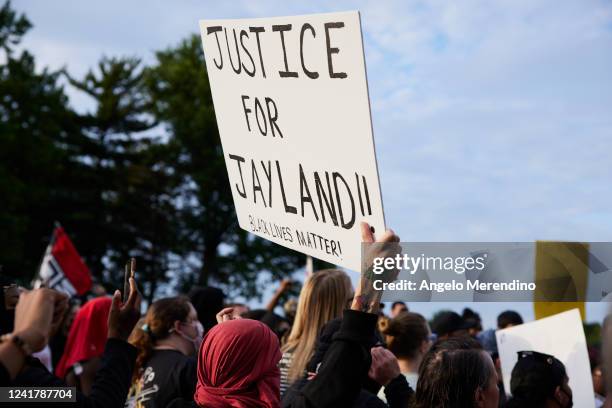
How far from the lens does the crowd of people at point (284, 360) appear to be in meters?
2.60

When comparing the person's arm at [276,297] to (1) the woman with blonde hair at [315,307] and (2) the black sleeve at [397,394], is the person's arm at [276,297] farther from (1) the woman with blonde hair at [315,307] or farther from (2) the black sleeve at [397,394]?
(2) the black sleeve at [397,394]

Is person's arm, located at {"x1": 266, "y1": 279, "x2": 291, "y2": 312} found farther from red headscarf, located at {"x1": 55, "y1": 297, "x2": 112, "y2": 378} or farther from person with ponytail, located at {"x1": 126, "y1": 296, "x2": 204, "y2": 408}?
person with ponytail, located at {"x1": 126, "y1": 296, "x2": 204, "y2": 408}

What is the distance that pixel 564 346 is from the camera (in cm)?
482

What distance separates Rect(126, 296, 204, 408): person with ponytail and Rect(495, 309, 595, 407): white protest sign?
1.96 metres

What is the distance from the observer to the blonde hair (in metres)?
4.76

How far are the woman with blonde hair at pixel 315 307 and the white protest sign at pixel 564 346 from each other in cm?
112

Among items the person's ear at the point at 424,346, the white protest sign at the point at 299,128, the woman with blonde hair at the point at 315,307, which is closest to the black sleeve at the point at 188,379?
the woman with blonde hair at the point at 315,307

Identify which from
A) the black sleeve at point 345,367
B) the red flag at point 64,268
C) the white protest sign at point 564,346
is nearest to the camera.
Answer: the black sleeve at point 345,367

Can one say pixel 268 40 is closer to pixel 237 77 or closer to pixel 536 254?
Answer: pixel 237 77

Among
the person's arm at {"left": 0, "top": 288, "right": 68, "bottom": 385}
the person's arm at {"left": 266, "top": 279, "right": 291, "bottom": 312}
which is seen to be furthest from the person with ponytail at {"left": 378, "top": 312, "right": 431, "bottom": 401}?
the person's arm at {"left": 266, "top": 279, "right": 291, "bottom": 312}

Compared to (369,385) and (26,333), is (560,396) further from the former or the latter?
(26,333)

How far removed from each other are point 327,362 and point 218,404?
534 mm

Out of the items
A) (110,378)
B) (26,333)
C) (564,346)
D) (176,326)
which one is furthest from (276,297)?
(26,333)

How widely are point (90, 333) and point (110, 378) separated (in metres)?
→ 3.48
